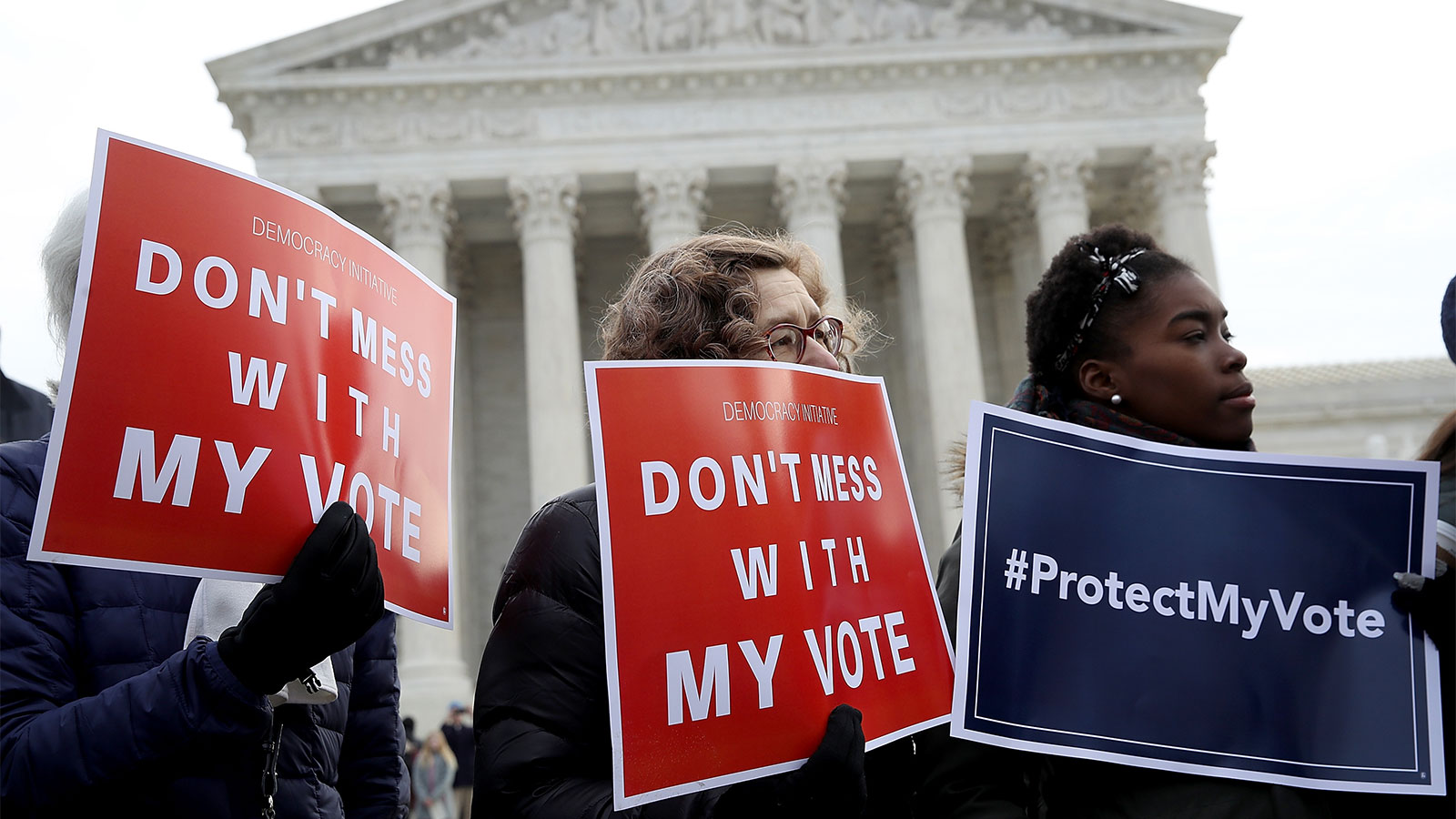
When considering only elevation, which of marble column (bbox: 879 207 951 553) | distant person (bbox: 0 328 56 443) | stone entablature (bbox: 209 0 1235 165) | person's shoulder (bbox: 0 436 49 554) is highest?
stone entablature (bbox: 209 0 1235 165)

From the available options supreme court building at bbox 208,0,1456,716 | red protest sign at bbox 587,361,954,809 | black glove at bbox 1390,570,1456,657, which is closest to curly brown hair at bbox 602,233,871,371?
red protest sign at bbox 587,361,954,809

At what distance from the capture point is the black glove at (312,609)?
2.29 m

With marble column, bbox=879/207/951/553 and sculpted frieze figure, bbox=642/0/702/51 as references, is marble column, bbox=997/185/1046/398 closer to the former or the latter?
marble column, bbox=879/207/951/553

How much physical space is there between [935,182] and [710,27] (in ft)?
21.7

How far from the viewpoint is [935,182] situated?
27.4 metres

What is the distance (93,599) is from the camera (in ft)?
8.98

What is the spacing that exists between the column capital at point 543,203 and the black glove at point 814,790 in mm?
25433

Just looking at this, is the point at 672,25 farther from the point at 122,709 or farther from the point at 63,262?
the point at 122,709

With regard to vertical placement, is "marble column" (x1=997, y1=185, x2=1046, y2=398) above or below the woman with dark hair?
above

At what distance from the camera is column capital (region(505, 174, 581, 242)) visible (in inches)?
1062

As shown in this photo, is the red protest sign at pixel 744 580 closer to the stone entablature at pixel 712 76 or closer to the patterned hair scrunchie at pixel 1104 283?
the patterned hair scrunchie at pixel 1104 283

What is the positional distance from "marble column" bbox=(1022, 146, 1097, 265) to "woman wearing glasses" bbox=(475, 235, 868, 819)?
983 inches

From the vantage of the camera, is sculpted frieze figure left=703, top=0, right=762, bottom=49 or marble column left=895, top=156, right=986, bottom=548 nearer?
marble column left=895, top=156, right=986, bottom=548

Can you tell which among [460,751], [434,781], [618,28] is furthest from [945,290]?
[434,781]
